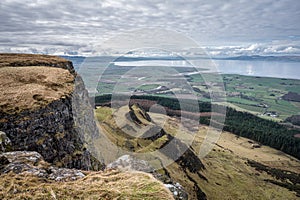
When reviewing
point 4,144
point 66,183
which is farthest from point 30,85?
point 66,183

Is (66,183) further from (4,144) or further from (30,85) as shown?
(30,85)

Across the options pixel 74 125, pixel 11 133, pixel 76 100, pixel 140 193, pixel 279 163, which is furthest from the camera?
pixel 279 163

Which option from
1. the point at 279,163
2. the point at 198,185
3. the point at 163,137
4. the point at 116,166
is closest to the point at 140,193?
the point at 116,166

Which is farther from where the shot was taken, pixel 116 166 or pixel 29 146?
pixel 29 146

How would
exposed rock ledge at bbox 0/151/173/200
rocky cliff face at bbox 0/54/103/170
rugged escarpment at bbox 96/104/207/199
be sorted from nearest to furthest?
exposed rock ledge at bbox 0/151/173/200 < rocky cliff face at bbox 0/54/103/170 < rugged escarpment at bbox 96/104/207/199

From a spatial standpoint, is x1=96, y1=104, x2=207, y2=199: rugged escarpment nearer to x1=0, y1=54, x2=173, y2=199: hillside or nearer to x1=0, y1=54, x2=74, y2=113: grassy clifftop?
x1=0, y1=54, x2=173, y2=199: hillside

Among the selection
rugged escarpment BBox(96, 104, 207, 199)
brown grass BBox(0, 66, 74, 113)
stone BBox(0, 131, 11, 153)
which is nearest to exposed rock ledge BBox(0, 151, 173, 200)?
stone BBox(0, 131, 11, 153)

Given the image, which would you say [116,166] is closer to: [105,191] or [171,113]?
[105,191]
